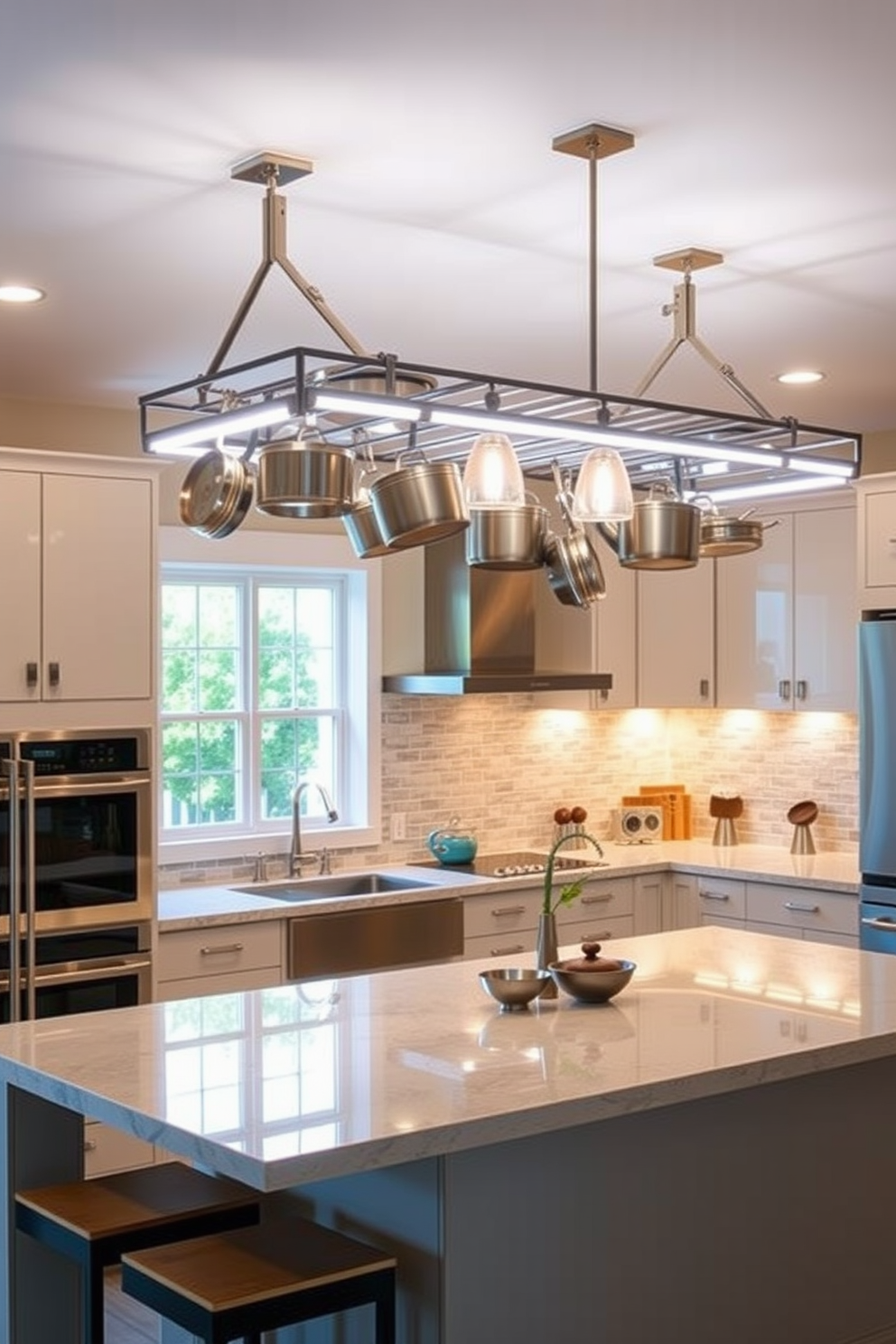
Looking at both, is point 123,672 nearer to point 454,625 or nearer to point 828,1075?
point 454,625

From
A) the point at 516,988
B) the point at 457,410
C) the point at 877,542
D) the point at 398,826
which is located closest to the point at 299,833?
the point at 398,826

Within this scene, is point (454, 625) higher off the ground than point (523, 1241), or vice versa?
point (454, 625)

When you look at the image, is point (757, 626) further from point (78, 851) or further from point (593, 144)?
point (593, 144)

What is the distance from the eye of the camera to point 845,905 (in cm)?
618

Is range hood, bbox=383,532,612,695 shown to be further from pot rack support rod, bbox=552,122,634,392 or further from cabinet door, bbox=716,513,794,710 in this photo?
pot rack support rod, bbox=552,122,634,392

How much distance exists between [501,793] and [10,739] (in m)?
2.71

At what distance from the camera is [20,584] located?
16.4 ft

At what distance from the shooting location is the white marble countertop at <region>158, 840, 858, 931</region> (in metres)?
5.59

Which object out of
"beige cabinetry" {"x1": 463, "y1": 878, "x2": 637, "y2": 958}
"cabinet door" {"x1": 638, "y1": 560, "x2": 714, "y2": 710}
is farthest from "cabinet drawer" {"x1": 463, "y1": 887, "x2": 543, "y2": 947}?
"cabinet door" {"x1": 638, "y1": 560, "x2": 714, "y2": 710}

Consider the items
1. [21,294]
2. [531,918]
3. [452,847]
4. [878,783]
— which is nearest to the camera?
[21,294]

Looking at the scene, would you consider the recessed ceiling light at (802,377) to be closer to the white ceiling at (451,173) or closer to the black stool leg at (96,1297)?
the white ceiling at (451,173)

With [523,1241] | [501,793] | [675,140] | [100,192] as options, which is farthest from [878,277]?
[501,793]

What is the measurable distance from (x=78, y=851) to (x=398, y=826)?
1.97 metres

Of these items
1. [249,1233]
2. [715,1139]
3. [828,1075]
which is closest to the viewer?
[249,1233]
